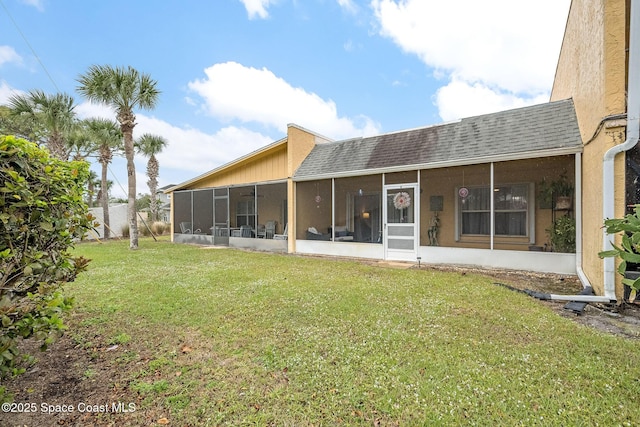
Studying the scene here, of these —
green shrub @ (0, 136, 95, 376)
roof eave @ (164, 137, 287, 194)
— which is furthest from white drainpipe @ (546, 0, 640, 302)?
roof eave @ (164, 137, 287, 194)

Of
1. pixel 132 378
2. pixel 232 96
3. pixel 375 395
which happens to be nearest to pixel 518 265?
pixel 375 395

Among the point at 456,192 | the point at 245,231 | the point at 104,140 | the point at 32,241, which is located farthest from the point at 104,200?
the point at 456,192

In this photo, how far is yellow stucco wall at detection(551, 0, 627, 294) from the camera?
4.32 metres

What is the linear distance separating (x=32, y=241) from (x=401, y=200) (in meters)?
8.32

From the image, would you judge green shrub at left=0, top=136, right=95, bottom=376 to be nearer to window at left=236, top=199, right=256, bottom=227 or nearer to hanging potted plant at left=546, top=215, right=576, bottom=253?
hanging potted plant at left=546, top=215, right=576, bottom=253

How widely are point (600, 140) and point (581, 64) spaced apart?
8.51ft

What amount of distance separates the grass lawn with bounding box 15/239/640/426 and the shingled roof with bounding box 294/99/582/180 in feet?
12.9

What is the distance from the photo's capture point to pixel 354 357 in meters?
2.90

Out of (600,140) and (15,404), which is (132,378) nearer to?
(15,404)

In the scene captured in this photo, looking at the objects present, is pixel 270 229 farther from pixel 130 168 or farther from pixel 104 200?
pixel 104 200

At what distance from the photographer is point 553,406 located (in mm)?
2148

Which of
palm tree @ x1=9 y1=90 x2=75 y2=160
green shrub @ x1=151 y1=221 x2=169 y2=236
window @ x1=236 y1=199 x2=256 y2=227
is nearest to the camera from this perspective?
palm tree @ x1=9 y1=90 x2=75 y2=160

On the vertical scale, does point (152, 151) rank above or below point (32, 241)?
above

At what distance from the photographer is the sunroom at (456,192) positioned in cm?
723
